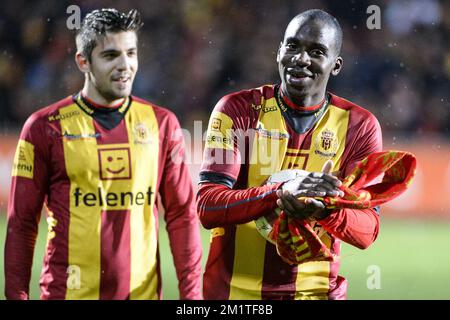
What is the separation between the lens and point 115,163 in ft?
13.5

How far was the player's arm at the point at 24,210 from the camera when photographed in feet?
13.3

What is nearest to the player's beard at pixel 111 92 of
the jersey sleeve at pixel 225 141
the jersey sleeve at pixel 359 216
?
the jersey sleeve at pixel 225 141

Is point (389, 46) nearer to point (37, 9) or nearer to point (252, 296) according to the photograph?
point (37, 9)

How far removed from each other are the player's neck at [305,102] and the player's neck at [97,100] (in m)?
0.83

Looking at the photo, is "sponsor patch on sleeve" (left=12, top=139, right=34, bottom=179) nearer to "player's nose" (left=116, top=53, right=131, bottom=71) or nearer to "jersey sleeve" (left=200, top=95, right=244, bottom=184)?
"player's nose" (left=116, top=53, right=131, bottom=71)

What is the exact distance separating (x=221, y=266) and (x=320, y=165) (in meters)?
0.59

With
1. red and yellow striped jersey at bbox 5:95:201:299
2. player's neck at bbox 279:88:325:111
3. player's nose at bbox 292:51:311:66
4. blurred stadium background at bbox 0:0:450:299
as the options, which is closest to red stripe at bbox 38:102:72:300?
red and yellow striped jersey at bbox 5:95:201:299

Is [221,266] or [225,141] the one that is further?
[221,266]

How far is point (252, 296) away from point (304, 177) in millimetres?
698

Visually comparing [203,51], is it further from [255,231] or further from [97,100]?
[255,231]

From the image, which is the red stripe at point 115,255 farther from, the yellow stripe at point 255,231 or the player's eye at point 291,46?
the player's eye at point 291,46

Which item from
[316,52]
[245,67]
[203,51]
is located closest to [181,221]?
[316,52]

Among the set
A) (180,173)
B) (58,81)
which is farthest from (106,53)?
(58,81)

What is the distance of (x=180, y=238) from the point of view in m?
4.16
